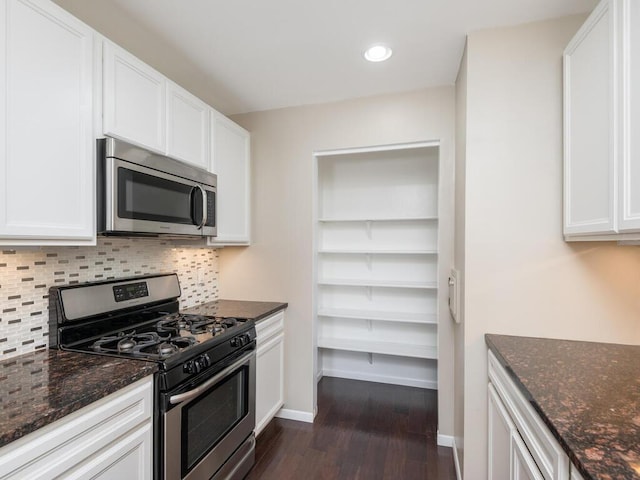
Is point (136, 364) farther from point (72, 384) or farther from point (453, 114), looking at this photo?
point (453, 114)

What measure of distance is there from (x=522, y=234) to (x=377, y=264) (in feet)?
5.38

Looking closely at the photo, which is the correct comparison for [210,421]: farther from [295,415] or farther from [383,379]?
[383,379]

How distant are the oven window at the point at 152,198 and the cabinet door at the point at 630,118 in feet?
6.55

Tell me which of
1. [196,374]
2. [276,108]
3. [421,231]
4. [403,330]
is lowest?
[403,330]

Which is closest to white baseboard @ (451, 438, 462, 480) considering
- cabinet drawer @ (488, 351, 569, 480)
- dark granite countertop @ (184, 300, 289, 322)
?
cabinet drawer @ (488, 351, 569, 480)

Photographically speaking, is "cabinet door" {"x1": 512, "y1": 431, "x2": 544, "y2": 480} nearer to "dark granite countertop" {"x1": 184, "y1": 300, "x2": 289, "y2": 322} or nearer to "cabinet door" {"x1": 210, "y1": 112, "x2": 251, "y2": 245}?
"dark granite countertop" {"x1": 184, "y1": 300, "x2": 289, "y2": 322}

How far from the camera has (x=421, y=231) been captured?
9.93 ft

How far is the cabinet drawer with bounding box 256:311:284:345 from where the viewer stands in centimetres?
221

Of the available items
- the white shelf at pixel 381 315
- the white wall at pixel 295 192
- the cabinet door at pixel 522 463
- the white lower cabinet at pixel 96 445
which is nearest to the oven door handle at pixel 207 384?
the white lower cabinet at pixel 96 445

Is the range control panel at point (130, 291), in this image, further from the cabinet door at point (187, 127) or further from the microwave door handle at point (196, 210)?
the cabinet door at point (187, 127)

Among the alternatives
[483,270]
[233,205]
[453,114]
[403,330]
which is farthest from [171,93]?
[403,330]

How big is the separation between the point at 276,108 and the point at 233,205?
0.91 m

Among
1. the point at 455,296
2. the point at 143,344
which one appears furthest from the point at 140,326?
the point at 455,296

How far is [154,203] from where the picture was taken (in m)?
1.66
